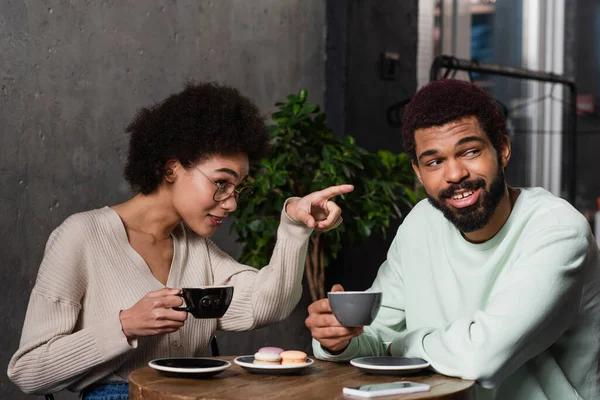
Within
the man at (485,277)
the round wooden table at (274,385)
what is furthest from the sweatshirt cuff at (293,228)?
the round wooden table at (274,385)

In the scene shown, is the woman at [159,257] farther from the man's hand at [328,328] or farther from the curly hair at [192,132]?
the man's hand at [328,328]

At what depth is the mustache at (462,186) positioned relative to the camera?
6.53 ft

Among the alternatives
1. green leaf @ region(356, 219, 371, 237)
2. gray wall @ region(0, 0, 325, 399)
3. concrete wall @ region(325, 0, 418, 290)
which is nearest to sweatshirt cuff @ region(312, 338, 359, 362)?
gray wall @ region(0, 0, 325, 399)

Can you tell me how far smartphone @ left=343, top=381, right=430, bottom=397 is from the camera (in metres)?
1.57

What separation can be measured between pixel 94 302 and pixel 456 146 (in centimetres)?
100

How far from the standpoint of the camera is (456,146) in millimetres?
1983

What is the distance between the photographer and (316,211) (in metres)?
2.22

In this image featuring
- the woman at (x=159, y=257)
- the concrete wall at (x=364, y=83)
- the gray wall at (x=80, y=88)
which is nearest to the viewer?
the woman at (x=159, y=257)

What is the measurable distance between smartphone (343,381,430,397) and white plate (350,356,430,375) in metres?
0.11

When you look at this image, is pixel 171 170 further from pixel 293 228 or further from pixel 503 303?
pixel 503 303

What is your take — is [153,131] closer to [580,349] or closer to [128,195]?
[128,195]

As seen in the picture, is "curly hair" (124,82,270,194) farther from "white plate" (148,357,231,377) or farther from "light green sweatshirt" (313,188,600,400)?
"white plate" (148,357,231,377)

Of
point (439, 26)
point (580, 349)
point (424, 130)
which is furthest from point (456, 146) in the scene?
point (439, 26)

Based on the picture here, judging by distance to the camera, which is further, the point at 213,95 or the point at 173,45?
the point at 173,45
